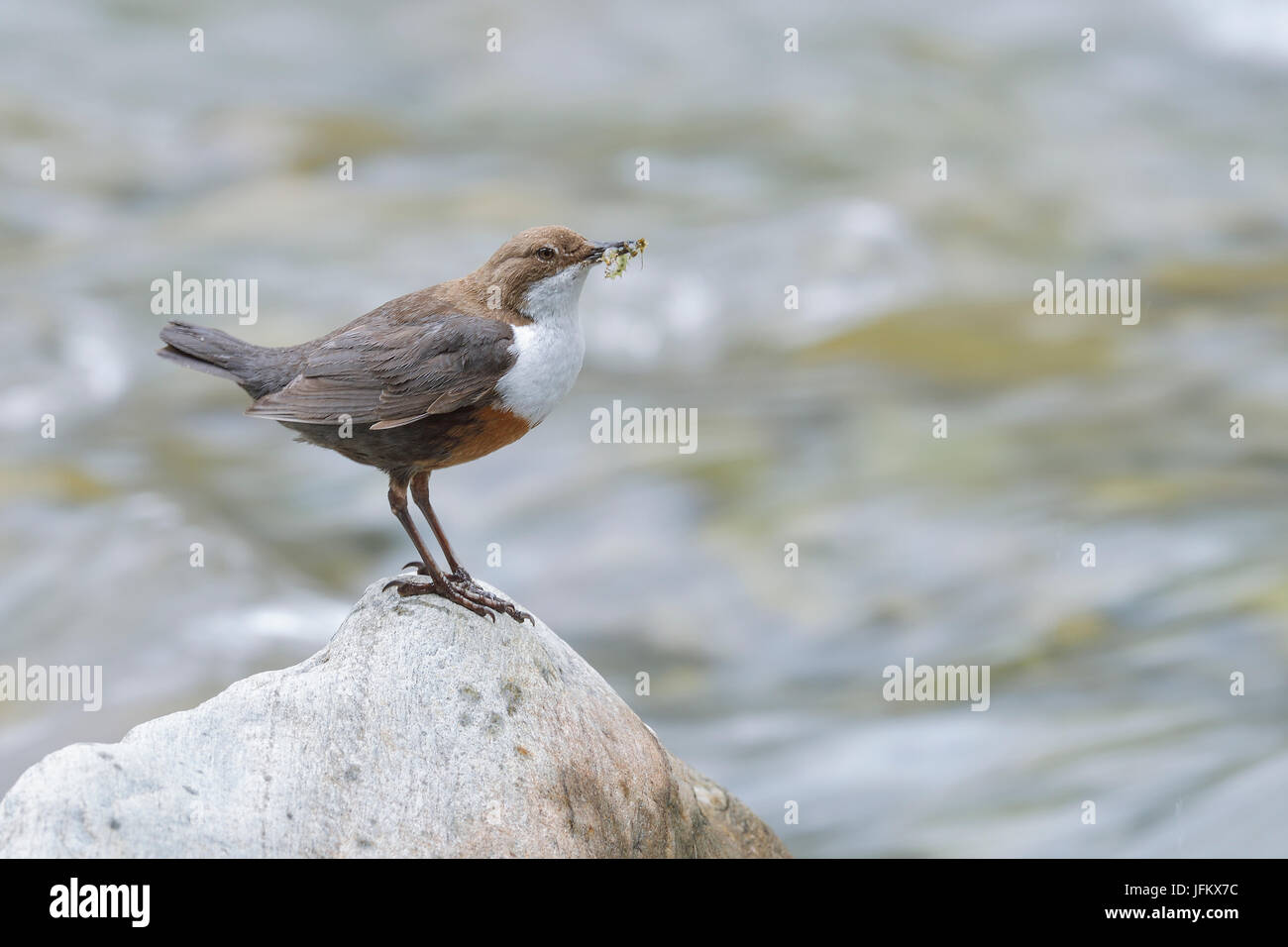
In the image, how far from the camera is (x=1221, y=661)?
28.8ft

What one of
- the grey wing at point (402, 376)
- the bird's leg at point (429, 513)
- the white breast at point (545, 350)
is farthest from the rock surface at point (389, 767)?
the white breast at point (545, 350)

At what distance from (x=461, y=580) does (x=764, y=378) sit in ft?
29.5

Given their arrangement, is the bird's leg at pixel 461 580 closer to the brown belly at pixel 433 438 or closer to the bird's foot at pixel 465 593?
the bird's foot at pixel 465 593

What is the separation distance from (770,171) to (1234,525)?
8294 mm

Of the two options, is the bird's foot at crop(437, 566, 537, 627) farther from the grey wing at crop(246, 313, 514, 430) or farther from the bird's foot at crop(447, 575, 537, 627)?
the grey wing at crop(246, 313, 514, 430)

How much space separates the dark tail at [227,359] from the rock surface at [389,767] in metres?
0.77

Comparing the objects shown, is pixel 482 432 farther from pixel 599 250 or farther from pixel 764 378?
pixel 764 378

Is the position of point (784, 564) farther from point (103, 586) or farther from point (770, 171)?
point (770, 171)

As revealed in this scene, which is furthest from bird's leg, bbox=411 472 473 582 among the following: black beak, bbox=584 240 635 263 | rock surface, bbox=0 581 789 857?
black beak, bbox=584 240 635 263

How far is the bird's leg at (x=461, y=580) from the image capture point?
4.63 meters

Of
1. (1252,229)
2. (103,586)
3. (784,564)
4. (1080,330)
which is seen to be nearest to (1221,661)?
(784,564)

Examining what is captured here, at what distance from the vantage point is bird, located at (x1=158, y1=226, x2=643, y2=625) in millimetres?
4441

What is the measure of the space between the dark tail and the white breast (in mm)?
Answer: 784

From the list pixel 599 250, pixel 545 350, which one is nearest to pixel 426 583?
pixel 545 350
